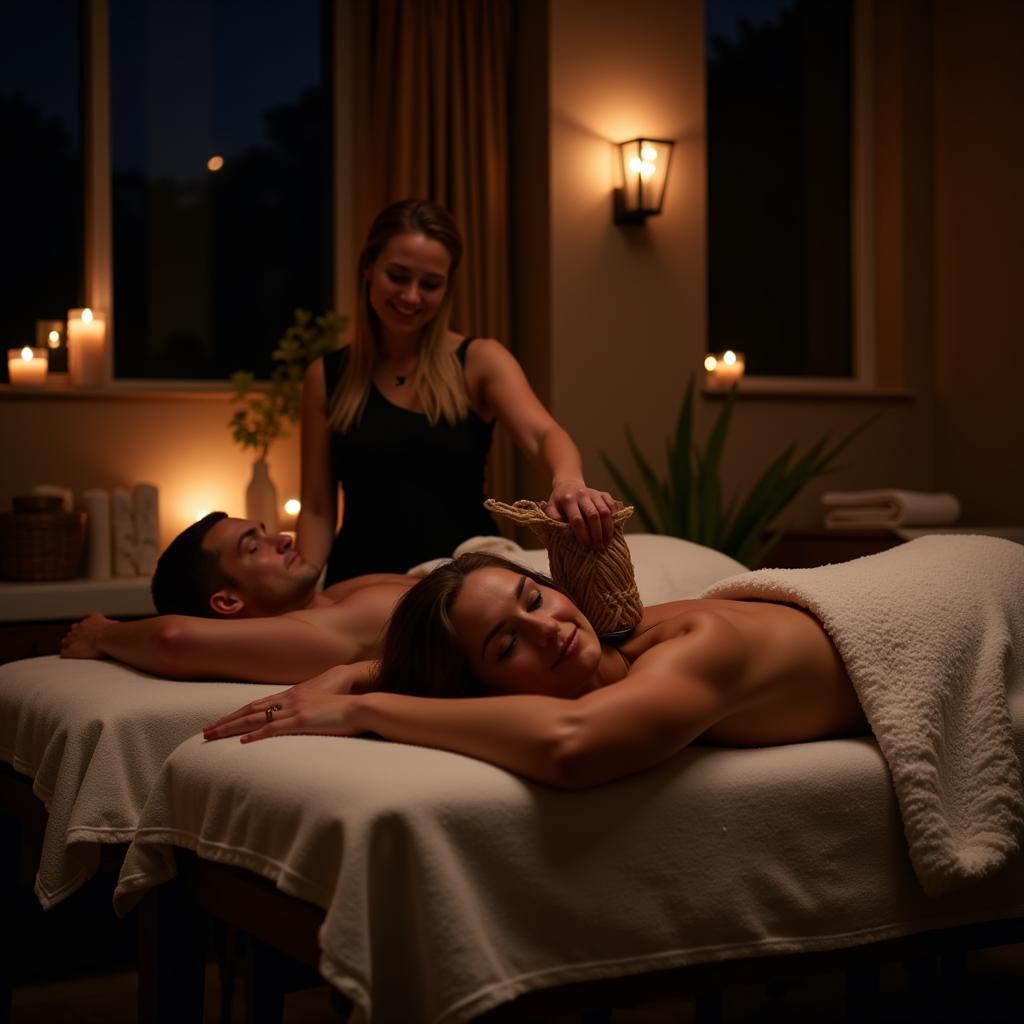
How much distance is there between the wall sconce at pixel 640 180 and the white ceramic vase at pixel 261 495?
143cm

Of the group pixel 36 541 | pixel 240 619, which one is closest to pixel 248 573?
pixel 240 619

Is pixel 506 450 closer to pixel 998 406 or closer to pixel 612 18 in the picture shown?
pixel 612 18

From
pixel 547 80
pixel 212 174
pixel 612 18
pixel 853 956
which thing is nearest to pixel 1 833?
pixel 853 956

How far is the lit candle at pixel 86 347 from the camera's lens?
3832 millimetres

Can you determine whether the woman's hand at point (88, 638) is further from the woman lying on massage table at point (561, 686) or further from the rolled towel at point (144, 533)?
the rolled towel at point (144, 533)

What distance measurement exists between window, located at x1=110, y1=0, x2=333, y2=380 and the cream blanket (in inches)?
105

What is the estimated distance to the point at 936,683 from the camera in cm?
174

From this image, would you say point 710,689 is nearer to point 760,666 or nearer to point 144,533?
point 760,666

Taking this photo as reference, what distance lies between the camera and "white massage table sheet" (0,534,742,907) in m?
1.86

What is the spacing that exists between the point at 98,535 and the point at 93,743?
1.88 m

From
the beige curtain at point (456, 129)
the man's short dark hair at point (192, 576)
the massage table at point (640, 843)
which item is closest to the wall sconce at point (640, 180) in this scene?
the beige curtain at point (456, 129)

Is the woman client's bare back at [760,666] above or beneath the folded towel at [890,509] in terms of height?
beneath

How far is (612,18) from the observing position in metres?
4.32

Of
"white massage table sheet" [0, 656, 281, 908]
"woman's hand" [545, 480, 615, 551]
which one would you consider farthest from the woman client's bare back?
"white massage table sheet" [0, 656, 281, 908]
